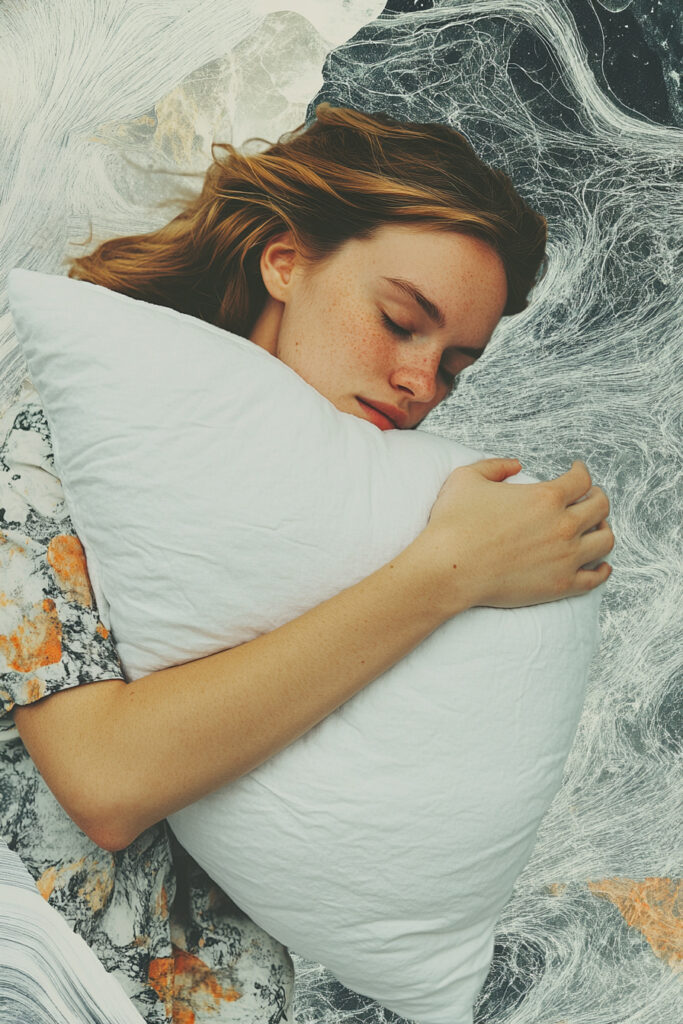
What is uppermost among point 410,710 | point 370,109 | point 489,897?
point 370,109

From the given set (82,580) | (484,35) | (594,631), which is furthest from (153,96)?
(594,631)

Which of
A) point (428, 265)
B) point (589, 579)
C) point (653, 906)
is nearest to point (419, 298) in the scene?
point (428, 265)

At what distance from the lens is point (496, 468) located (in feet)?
2.09

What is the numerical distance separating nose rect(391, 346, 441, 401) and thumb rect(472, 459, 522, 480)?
104 mm

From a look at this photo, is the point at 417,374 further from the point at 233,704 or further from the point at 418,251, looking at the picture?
the point at 233,704

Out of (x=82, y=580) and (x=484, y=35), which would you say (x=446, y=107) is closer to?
(x=484, y=35)

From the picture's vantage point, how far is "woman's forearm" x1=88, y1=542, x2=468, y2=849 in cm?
50

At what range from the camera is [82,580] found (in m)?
0.56

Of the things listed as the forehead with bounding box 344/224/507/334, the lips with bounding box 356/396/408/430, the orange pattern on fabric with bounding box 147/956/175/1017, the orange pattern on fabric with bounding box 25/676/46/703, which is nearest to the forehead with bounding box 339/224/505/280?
the forehead with bounding box 344/224/507/334

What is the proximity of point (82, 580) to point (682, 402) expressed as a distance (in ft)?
2.72

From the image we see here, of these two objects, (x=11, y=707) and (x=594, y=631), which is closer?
(x=11, y=707)

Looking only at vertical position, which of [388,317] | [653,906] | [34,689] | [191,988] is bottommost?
[653,906]

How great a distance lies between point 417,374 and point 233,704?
351 mm

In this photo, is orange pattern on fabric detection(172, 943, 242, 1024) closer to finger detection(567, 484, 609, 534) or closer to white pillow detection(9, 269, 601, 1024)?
white pillow detection(9, 269, 601, 1024)
